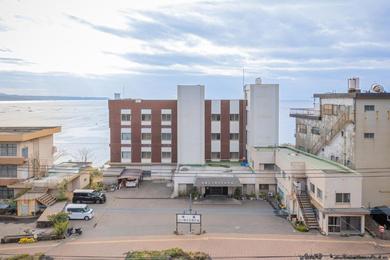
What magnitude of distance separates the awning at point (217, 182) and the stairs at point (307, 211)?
5.32 meters

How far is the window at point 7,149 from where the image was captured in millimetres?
28703

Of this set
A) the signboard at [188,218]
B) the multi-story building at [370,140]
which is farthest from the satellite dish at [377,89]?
the signboard at [188,218]

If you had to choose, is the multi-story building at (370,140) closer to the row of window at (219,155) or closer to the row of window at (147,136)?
the row of window at (219,155)

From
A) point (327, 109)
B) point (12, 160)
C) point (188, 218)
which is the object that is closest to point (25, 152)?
point (12, 160)

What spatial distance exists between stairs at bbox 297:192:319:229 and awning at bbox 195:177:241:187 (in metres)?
5.32

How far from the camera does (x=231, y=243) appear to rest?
2002cm

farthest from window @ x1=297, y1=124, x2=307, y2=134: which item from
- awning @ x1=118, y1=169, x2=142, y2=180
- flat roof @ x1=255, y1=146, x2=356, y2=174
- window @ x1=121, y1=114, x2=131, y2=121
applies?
window @ x1=121, y1=114, x2=131, y2=121

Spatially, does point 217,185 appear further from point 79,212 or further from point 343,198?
point 79,212

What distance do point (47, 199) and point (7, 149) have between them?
551 cm

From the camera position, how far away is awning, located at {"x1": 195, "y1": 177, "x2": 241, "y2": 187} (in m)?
28.2

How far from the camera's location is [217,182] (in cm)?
2855

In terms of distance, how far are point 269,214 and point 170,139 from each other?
14.1m

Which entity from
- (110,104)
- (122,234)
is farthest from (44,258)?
(110,104)

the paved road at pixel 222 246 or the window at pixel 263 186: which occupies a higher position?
the window at pixel 263 186
